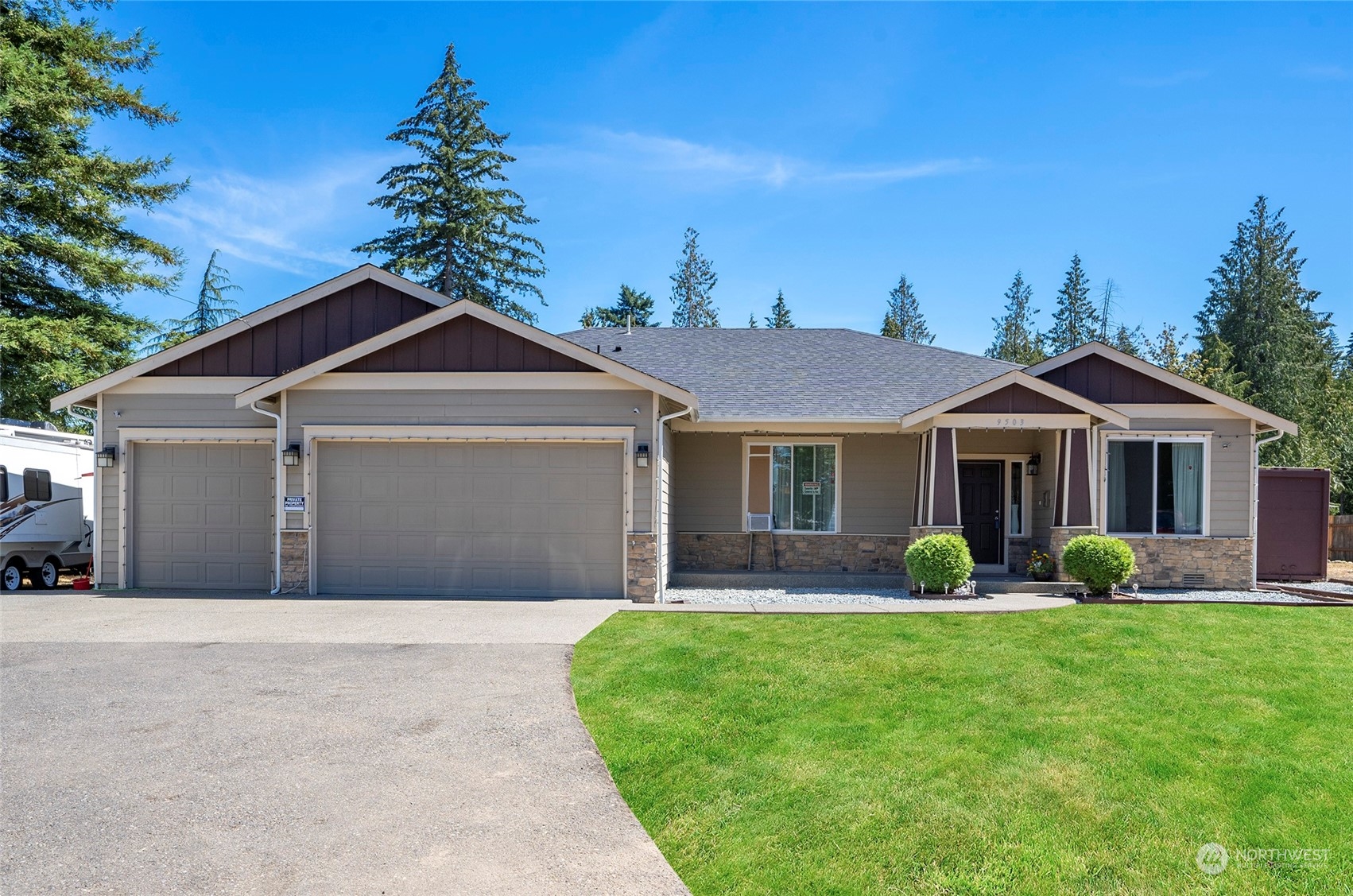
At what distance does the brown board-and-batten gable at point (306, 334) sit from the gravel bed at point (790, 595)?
580 centimetres

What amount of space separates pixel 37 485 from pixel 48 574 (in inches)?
64.0

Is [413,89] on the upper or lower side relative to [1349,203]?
upper

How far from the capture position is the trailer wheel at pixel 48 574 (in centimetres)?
1498

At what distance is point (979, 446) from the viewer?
1486 centimetres

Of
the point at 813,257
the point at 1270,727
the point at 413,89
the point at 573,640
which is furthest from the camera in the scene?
the point at 413,89

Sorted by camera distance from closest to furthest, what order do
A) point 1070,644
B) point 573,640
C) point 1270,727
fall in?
point 1270,727 < point 1070,644 < point 573,640

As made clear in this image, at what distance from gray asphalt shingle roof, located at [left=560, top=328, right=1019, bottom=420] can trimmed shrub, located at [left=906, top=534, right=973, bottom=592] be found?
2.40m

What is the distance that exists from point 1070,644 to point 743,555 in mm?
7158

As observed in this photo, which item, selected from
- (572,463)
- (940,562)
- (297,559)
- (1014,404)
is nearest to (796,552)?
(940,562)

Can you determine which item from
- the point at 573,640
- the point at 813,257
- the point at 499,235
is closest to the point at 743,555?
the point at 573,640

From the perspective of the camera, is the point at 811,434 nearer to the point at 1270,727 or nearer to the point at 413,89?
the point at 1270,727

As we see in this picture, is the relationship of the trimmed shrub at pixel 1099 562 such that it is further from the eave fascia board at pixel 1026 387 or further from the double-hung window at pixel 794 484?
the double-hung window at pixel 794 484

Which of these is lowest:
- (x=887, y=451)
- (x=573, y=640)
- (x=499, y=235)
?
(x=573, y=640)

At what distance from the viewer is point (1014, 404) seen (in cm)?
1280
